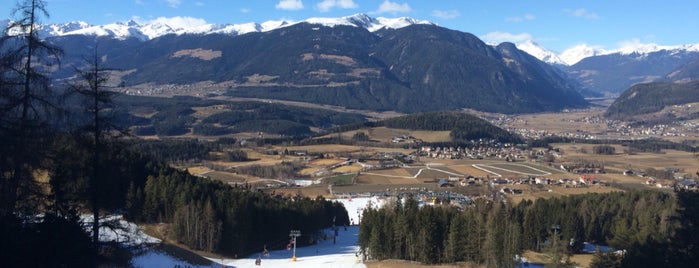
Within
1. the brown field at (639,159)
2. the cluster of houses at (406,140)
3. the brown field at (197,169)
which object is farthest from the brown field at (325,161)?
the brown field at (639,159)

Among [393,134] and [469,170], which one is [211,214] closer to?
[469,170]

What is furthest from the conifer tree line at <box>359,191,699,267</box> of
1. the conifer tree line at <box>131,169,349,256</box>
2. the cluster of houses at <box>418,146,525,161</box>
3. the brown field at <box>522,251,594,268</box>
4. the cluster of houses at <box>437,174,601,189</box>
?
the cluster of houses at <box>418,146,525,161</box>

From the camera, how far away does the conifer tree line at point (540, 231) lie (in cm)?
2652

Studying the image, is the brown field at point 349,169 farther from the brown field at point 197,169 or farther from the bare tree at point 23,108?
the bare tree at point 23,108

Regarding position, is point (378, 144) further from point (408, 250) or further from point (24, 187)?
point (24, 187)

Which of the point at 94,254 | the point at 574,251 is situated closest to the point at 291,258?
the point at 574,251

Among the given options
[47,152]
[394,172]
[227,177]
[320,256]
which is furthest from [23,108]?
[394,172]

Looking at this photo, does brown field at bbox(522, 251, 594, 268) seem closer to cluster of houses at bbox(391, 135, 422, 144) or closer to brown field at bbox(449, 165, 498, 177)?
brown field at bbox(449, 165, 498, 177)

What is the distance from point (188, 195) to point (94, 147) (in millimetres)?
26496

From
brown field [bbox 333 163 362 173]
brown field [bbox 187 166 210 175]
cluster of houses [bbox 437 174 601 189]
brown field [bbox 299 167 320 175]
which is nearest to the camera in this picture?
cluster of houses [bbox 437 174 601 189]

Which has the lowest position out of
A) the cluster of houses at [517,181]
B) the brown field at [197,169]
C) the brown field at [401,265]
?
the brown field at [401,265]

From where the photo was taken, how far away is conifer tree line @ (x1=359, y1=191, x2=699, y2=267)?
26.5 m

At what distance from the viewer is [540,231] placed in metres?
46.4

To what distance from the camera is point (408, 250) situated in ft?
134
